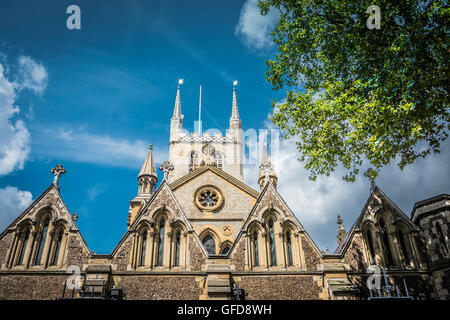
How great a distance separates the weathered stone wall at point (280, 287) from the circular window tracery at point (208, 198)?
1032cm

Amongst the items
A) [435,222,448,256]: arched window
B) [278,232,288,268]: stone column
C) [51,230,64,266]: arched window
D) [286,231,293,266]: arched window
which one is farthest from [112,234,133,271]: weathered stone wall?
[435,222,448,256]: arched window

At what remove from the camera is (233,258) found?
14.7m

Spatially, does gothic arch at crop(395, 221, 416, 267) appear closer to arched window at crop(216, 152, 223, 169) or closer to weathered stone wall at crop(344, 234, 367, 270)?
weathered stone wall at crop(344, 234, 367, 270)

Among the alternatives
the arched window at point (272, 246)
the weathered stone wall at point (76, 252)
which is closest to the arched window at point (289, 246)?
the arched window at point (272, 246)

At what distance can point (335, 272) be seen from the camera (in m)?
14.1

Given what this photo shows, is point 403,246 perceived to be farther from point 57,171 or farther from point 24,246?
point 24,246

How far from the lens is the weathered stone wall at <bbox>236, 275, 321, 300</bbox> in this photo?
543 inches

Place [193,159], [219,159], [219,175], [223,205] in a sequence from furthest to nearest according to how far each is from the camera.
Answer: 1. [219,159]
2. [193,159]
3. [219,175]
4. [223,205]

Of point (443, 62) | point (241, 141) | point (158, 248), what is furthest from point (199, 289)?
point (241, 141)

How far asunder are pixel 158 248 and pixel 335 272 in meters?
7.97

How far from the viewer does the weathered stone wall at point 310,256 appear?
47.8ft

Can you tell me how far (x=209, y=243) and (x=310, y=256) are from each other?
31.6ft

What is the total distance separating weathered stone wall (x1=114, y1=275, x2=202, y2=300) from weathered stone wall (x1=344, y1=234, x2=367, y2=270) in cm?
678

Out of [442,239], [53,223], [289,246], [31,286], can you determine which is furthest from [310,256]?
[31,286]
